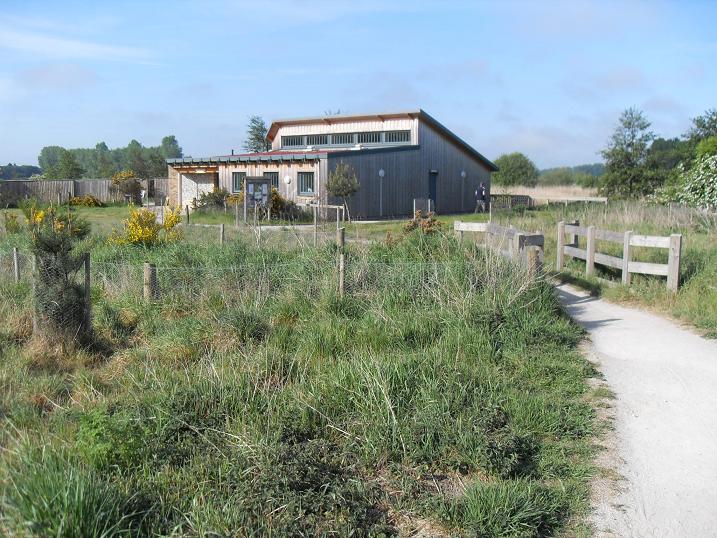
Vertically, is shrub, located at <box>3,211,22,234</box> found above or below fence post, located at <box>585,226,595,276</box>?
above

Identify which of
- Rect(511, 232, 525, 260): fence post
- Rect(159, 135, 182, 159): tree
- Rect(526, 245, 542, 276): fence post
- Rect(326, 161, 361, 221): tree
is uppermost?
Rect(159, 135, 182, 159): tree

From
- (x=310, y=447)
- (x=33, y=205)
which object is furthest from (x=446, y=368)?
(x=33, y=205)

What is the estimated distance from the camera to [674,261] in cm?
1259

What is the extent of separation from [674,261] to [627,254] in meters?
1.08

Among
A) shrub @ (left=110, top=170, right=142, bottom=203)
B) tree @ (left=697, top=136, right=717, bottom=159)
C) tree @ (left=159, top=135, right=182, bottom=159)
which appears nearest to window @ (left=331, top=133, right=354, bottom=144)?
shrub @ (left=110, top=170, right=142, bottom=203)

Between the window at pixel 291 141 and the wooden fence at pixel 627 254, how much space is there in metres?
30.5

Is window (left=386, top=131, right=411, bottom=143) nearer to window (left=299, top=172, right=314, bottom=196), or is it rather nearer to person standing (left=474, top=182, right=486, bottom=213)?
person standing (left=474, top=182, right=486, bottom=213)

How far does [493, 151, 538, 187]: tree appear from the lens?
81.1m

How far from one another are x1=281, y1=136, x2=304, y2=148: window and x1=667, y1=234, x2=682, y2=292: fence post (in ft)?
112

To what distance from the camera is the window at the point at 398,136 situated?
40094mm

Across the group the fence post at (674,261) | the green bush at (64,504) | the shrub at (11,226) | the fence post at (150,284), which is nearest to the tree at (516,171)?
the shrub at (11,226)

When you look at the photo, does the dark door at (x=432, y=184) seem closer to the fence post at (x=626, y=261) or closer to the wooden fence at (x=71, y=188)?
the wooden fence at (x=71, y=188)

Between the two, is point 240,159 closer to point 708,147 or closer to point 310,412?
point 708,147

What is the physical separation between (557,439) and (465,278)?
4.32 m
